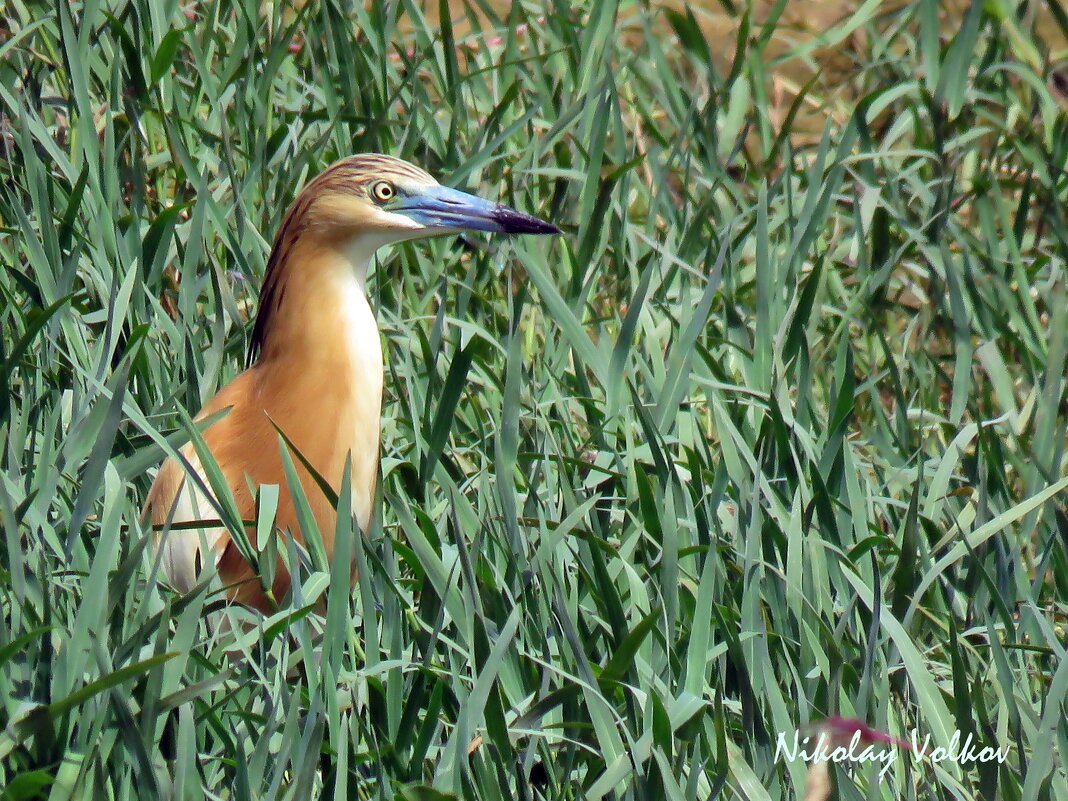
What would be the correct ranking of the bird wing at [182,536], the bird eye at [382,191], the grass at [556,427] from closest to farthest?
1. the grass at [556,427]
2. the bird wing at [182,536]
3. the bird eye at [382,191]

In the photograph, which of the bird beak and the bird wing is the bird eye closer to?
the bird beak

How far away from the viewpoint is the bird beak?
8.63 feet

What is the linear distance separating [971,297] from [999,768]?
1489mm

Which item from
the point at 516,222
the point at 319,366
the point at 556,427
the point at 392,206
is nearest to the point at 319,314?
the point at 319,366

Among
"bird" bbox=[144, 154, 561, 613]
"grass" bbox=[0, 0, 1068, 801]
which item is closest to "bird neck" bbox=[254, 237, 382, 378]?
"bird" bbox=[144, 154, 561, 613]

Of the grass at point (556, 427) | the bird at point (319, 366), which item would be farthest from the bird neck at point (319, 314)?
the grass at point (556, 427)

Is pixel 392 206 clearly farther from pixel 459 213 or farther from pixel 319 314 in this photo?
pixel 319 314

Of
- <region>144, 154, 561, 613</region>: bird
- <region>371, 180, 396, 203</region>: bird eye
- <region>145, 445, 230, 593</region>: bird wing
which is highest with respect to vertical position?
<region>371, 180, 396, 203</region>: bird eye

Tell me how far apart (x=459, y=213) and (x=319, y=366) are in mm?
350

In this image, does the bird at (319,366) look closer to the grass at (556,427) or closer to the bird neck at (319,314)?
the bird neck at (319,314)

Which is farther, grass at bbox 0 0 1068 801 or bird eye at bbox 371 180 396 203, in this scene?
bird eye at bbox 371 180 396 203

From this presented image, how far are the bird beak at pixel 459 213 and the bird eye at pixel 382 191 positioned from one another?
0.02 meters

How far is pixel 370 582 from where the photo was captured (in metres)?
2.01

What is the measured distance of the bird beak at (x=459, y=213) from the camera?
2629 mm
